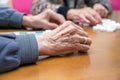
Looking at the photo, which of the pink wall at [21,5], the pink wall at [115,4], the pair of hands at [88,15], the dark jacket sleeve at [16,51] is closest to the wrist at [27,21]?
the pair of hands at [88,15]

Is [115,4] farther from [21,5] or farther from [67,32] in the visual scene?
[67,32]

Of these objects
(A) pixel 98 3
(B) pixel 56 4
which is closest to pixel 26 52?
(B) pixel 56 4

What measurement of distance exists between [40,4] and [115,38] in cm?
66

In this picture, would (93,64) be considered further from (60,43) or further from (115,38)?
(115,38)

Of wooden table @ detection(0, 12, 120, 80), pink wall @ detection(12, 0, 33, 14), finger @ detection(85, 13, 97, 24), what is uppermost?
pink wall @ detection(12, 0, 33, 14)

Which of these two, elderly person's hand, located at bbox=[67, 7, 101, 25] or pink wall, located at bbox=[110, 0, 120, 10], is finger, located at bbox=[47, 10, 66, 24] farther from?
pink wall, located at bbox=[110, 0, 120, 10]

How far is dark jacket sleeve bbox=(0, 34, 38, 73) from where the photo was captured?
738 millimetres

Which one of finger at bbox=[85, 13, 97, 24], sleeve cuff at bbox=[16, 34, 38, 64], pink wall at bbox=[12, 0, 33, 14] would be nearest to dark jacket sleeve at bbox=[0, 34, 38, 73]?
sleeve cuff at bbox=[16, 34, 38, 64]

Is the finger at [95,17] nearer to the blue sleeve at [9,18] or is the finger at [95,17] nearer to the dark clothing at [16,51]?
the blue sleeve at [9,18]

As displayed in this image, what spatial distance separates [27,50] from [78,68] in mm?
179

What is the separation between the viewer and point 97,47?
0.98m

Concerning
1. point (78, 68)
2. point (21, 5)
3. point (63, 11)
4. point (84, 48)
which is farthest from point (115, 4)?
point (78, 68)

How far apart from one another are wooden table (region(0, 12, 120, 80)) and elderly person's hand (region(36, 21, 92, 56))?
0.03 metres

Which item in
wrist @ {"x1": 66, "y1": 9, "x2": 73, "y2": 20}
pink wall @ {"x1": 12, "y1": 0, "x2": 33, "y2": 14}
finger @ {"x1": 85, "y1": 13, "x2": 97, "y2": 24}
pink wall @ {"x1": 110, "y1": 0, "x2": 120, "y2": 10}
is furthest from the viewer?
pink wall @ {"x1": 110, "y1": 0, "x2": 120, "y2": 10}
